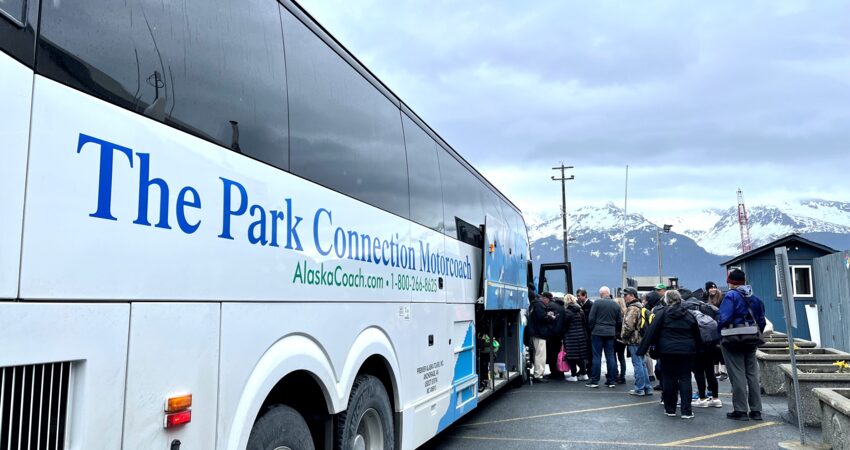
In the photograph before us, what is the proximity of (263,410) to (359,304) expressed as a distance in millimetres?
1208

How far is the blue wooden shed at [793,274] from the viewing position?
22.1m

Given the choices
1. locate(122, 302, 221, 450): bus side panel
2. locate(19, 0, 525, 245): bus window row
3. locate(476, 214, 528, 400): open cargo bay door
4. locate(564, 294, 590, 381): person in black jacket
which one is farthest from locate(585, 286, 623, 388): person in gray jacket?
locate(122, 302, 221, 450): bus side panel

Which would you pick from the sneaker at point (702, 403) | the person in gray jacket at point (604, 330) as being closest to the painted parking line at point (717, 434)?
→ the sneaker at point (702, 403)

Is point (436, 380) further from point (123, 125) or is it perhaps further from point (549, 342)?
point (549, 342)

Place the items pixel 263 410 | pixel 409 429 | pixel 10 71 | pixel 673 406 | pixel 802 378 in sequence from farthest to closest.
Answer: pixel 673 406
pixel 802 378
pixel 409 429
pixel 263 410
pixel 10 71

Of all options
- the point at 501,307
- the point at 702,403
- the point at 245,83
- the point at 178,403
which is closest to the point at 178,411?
the point at 178,403

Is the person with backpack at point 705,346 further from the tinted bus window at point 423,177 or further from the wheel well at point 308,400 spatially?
the wheel well at point 308,400

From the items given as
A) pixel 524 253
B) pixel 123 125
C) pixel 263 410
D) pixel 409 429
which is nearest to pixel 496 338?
pixel 524 253

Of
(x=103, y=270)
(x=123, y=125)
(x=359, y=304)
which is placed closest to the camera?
(x=103, y=270)

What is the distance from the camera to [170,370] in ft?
8.40

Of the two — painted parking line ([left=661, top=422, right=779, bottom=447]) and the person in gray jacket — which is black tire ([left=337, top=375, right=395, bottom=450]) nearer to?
painted parking line ([left=661, top=422, right=779, bottom=447])

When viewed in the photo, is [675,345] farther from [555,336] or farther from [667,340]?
[555,336]

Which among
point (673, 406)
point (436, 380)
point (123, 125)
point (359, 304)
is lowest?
point (673, 406)

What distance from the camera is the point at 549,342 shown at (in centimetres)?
1359
